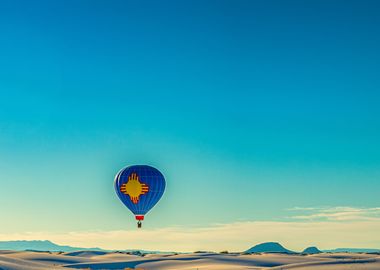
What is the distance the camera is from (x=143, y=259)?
380 ft

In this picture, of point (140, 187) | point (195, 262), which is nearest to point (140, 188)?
point (140, 187)

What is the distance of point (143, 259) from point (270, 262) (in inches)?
917

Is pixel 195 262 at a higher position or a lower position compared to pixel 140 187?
lower

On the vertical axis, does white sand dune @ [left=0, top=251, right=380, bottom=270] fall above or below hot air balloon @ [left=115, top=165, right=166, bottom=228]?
below

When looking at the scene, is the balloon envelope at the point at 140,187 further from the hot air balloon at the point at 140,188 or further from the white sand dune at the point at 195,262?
the white sand dune at the point at 195,262

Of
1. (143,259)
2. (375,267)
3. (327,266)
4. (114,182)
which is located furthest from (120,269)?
(375,267)

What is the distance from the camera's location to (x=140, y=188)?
256 feet

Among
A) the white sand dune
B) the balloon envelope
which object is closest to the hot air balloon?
the balloon envelope

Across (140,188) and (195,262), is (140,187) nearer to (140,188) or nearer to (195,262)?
(140,188)

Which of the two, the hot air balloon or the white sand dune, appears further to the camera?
the white sand dune

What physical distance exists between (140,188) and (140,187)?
126 millimetres

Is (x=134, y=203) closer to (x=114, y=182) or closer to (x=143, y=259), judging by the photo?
(x=114, y=182)

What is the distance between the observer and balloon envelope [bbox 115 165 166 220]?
77.9 m

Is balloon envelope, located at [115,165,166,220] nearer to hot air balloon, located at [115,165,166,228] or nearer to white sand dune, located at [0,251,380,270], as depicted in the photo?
hot air balloon, located at [115,165,166,228]
